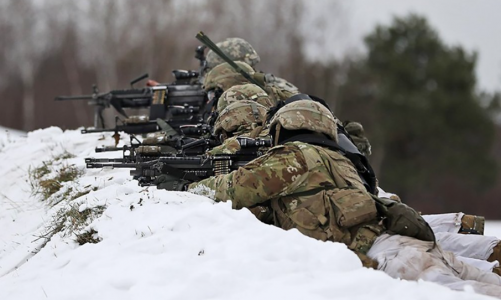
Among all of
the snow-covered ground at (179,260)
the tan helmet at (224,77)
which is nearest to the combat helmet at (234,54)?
the tan helmet at (224,77)

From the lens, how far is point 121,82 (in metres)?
35.5

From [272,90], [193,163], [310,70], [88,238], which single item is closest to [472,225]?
[193,163]

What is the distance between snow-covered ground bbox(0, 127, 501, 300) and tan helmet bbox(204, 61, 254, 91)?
139 inches

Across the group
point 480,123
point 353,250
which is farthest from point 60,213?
point 480,123

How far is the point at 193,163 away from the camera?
7.09 m

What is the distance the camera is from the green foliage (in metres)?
30.7

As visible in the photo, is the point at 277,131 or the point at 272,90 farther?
the point at 272,90

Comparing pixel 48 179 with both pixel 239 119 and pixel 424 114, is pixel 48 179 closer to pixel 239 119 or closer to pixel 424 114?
pixel 239 119

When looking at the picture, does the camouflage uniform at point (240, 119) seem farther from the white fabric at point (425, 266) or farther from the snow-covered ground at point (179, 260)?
the white fabric at point (425, 266)

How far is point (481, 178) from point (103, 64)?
61.9 feet

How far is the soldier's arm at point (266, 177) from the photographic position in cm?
574

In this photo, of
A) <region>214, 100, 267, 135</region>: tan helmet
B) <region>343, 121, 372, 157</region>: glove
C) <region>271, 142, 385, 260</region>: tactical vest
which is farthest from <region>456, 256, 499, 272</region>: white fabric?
<region>343, 121, 372, 157</region>: glove

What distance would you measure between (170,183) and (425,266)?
290 centimetres

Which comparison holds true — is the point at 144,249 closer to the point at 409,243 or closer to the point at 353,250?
the point at 353,250
